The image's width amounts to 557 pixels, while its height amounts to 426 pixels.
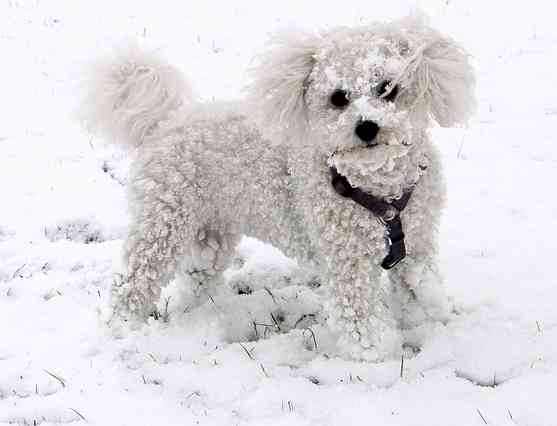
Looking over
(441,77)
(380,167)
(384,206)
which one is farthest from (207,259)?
(441,77)

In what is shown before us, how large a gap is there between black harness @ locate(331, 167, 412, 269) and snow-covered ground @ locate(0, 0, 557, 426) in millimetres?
Answer: 623

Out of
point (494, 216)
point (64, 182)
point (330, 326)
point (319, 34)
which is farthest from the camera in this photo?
point (64, 182)

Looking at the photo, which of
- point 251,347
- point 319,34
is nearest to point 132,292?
point 251,347

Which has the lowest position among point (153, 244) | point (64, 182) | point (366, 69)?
point (64, 182)

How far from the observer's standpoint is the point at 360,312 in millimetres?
3186

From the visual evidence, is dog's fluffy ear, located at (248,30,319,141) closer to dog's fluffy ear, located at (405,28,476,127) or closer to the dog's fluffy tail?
dog's fluffy ear, located at (405,28,476,127)

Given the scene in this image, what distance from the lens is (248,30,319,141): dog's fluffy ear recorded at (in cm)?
293

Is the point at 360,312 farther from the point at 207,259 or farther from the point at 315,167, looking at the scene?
the point at 207,259

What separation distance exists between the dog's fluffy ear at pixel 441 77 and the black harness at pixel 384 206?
1.52 feet

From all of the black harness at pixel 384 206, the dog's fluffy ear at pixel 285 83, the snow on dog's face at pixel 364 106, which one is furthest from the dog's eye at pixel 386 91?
the black harness at pixel 384 206

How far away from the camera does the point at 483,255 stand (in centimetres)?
405

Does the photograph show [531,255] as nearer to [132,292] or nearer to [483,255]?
[483,255]

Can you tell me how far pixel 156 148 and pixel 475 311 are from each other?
2044mm

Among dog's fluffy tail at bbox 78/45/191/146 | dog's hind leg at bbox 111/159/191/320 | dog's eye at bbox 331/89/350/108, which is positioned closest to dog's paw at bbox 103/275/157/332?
dog's hind leg at bbox 111/159/191/320
